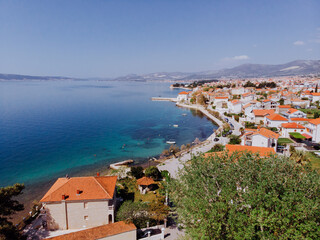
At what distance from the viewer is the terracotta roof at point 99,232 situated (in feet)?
35.3

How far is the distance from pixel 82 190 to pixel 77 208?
1110mm

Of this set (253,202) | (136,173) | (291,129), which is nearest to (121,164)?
(136,173)

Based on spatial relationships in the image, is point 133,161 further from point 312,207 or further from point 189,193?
point 312,207

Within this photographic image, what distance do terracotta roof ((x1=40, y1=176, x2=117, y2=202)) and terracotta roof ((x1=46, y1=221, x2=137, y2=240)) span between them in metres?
2.37

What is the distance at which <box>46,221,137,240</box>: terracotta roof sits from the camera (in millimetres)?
10758

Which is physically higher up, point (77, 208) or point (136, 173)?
point (77, 208)

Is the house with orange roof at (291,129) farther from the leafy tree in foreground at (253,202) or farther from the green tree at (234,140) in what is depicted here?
the leafy tree in foreground at (253,202)

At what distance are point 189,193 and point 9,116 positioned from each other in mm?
59470

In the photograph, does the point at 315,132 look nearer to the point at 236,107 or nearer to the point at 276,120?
the point at 276,120

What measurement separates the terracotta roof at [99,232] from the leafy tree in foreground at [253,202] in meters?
3.81

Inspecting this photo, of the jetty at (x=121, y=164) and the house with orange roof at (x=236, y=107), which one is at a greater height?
the house with orange roof at (x=236, y=107)

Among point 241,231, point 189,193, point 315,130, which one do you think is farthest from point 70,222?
point 315,130

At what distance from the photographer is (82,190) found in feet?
45.8

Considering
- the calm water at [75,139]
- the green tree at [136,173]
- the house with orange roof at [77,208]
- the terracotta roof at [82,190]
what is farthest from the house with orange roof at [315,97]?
the house with orange roof at [77,208]
